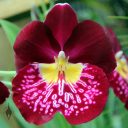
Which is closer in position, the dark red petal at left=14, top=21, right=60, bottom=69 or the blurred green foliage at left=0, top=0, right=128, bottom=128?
the dark red petal at left=14, top=21, right=60, bottom=69

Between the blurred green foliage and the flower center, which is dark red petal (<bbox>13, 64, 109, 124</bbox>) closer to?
the flower center

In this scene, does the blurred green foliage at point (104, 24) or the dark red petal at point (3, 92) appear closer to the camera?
the dark red petal at point (3, 92)

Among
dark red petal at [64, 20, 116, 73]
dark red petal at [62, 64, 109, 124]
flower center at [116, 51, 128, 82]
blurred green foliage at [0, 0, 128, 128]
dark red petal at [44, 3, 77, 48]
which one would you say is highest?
dark red petal at [44, 3, 77, 48]

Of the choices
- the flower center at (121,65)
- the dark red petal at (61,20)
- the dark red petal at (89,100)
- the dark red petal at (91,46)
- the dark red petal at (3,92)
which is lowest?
the flower center at (121,65)

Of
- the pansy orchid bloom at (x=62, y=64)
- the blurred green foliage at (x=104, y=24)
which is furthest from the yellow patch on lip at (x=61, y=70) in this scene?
the blurred green foliage at (x=104, y=24)

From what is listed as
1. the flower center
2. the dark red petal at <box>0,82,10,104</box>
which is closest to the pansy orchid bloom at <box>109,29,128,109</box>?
the flower center

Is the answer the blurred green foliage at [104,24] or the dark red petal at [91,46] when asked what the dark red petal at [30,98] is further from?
the blurred green foliage at [104,24]

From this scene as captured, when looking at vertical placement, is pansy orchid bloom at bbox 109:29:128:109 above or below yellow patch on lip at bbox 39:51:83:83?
below

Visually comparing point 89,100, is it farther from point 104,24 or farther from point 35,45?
point 104,24

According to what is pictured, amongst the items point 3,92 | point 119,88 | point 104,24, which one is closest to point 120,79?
point 119,88
